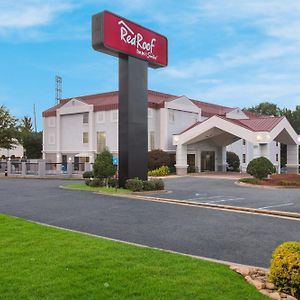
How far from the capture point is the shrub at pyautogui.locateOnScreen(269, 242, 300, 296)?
5574 millimetres

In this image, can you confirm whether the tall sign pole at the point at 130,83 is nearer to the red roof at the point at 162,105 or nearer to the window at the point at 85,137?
the red roof at the point at 162,105

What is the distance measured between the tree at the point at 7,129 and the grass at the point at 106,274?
4639 cm

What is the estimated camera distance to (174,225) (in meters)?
11.4

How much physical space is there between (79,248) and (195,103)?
4580 centimetres

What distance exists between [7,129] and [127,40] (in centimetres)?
3420

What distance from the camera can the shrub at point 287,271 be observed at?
5.57 metres

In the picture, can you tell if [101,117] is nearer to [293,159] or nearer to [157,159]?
[157,159]

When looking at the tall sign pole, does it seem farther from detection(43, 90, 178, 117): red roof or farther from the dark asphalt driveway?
detection(43, 90, 178, 117): red roof

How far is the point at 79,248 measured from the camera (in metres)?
7.66

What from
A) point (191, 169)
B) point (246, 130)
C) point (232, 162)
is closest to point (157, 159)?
point (191, 169)

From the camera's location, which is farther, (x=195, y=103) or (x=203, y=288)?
(x=195, y=103)

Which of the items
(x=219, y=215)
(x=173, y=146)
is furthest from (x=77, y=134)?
(x=219, y=215)

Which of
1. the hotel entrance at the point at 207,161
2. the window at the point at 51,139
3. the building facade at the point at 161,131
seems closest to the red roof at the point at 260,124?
the building facade at the point at 161,131

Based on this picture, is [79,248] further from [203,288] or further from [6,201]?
[6,201]
